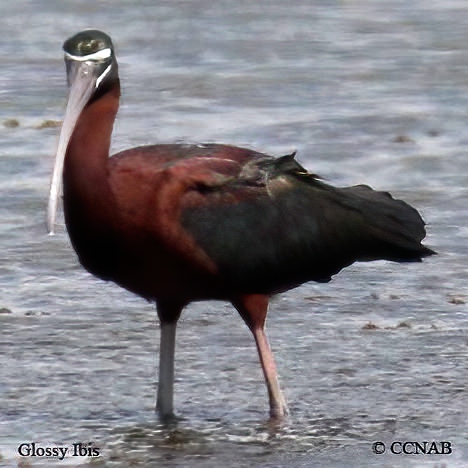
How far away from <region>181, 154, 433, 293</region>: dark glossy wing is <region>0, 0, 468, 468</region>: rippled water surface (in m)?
0.59

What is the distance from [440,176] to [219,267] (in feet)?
17.5

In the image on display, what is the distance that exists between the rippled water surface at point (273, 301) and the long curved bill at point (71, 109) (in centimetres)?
97

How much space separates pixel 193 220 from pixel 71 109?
2.27 ft

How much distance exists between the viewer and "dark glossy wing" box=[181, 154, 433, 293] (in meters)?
8.00

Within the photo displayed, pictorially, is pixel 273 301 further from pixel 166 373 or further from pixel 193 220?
pixel 193 220

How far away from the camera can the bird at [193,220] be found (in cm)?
773

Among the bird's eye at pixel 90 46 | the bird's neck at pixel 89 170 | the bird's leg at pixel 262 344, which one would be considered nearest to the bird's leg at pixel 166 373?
the bird's leg at pixel 262 344

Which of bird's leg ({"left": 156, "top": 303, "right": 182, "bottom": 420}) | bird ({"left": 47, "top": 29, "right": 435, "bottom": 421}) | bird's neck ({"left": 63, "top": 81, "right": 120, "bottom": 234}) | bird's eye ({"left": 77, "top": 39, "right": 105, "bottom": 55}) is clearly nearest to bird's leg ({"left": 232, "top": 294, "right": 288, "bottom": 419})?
bird ({"left": 47, "top": 29, "right": 435, "bottom": 421})

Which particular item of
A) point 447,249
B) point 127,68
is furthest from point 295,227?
point 127,68

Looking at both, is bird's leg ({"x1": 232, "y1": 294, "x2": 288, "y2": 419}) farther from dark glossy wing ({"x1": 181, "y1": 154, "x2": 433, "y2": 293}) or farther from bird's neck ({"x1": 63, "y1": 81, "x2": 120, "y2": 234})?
bird's neck ({"x1": 63, "y1": 81, "x2": 120, "y2": 234})

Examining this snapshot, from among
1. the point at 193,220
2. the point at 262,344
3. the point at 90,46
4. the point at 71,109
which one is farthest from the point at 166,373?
the point at 90,46

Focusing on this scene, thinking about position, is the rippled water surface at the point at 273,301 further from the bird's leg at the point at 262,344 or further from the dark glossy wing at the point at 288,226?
the dark glossy wing at the point at 288,226

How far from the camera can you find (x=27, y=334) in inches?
368

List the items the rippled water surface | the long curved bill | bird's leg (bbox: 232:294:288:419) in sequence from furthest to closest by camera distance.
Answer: bird's leg (bbox: 232:294:288:419)
the rippled water surface
the long curved bill
